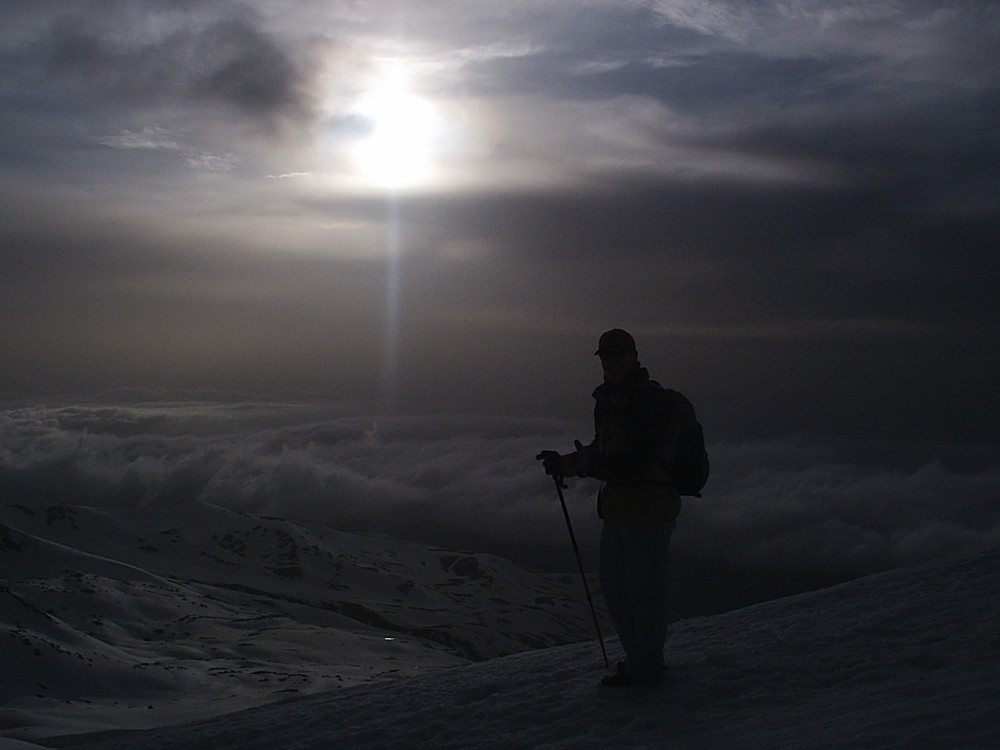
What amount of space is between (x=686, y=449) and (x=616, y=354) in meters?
0.95

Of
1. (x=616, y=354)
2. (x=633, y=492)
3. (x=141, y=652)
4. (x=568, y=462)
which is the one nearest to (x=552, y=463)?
(x=568, y=462)

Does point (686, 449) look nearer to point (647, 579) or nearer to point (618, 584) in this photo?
point (647, 579)

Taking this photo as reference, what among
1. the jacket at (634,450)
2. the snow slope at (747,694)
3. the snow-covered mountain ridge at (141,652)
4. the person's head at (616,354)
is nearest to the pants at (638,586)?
the jacket at (634,450)

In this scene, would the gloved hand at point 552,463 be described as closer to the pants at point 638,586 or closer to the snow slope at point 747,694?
the pants at point 638,586

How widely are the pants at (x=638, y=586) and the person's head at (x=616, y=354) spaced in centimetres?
Result: 122

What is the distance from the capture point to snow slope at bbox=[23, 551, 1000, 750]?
18.2ft

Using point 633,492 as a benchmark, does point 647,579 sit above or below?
below

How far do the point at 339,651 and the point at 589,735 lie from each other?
414ft

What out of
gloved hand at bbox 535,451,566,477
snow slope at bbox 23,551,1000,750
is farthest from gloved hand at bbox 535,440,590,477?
snow slope at bbox 23,551,1000,750

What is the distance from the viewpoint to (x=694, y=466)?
6.68 meters

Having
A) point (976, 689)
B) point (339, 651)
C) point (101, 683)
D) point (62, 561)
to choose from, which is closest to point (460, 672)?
point (976, 689)

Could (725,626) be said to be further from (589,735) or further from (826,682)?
(589,735)

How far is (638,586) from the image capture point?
6.79 metres

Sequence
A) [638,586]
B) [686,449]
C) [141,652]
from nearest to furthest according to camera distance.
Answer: [686,449] → [638,586] → [141,652]
